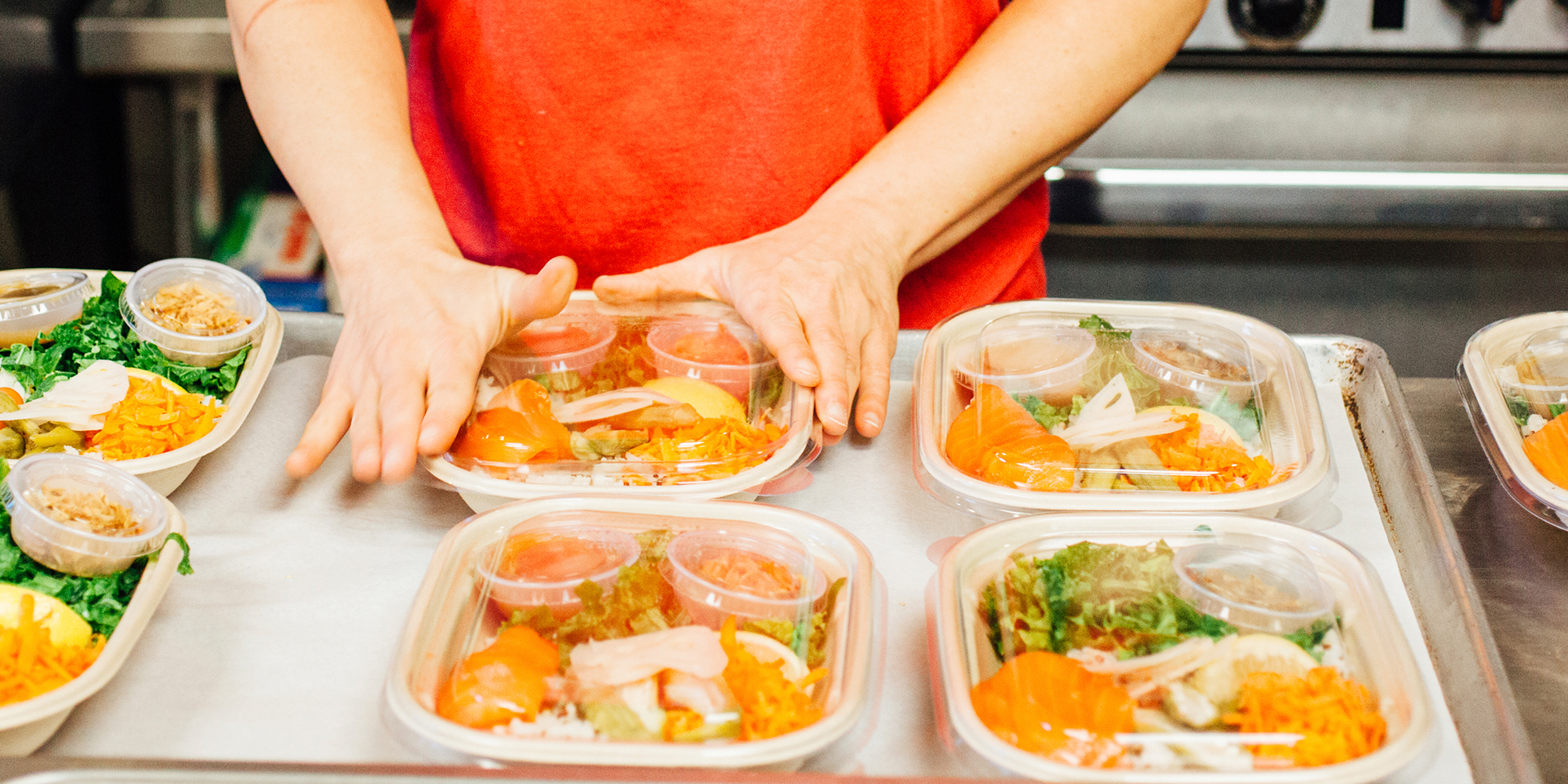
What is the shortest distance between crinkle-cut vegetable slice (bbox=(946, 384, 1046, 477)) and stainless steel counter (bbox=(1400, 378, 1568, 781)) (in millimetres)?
548

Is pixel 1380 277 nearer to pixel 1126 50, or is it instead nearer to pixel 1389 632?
pixel 1126 50

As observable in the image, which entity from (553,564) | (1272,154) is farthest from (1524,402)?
(1272,154)

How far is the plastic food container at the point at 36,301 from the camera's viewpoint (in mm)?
1671

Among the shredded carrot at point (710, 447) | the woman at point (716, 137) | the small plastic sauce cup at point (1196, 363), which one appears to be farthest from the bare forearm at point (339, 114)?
the small plastic sauce cup at point (1196, 363)

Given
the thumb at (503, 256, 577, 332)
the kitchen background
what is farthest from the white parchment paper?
the kitchen background

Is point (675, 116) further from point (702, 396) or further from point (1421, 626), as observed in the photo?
point (1421, 626)

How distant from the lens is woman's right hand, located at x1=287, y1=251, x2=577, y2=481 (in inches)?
54.8

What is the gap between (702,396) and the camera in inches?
60.1

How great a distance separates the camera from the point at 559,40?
1782 mm

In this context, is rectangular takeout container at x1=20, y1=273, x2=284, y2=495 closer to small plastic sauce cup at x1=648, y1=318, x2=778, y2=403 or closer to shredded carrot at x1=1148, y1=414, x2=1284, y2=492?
small plastic sauce cup at x1=648, y1=318, x2=778, y2=403

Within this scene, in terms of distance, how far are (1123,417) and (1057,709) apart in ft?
1.82

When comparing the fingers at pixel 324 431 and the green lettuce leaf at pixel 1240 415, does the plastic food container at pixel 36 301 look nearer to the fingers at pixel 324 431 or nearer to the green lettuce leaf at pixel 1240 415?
the fingers at pixel 324 431

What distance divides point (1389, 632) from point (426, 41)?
5.67 ft

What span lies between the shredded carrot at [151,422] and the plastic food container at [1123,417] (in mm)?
954
